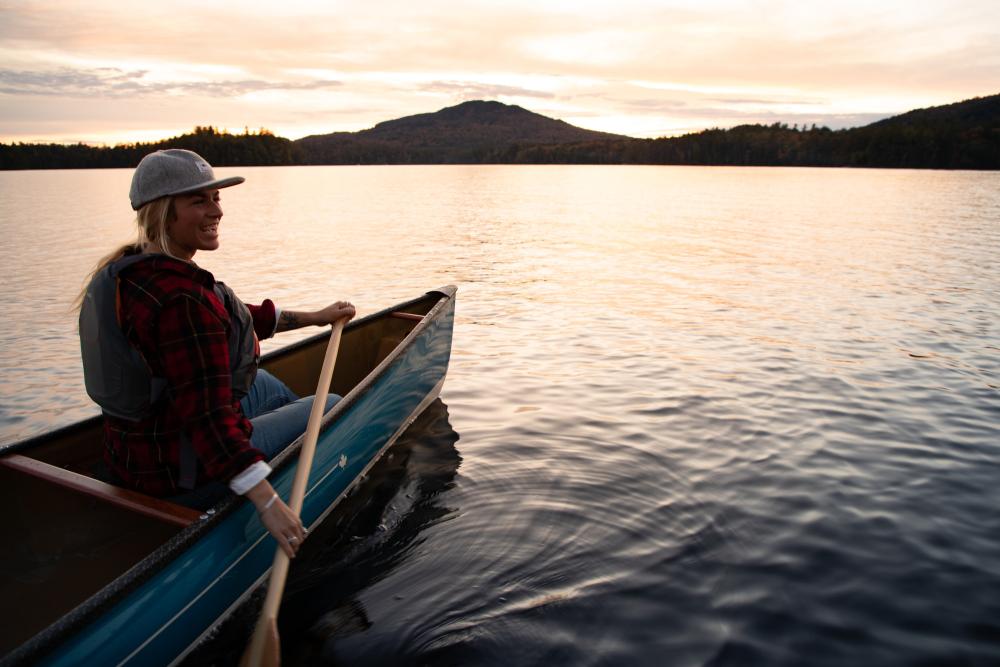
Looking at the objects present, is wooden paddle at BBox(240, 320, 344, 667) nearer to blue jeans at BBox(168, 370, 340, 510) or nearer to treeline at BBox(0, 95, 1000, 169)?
blue jeans at BBox(168, 370, 340, 510)

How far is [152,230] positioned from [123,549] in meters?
1.94

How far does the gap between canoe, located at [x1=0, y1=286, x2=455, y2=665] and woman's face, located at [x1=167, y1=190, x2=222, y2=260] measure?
1.24 m

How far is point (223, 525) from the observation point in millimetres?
3373

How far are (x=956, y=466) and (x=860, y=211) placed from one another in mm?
32579

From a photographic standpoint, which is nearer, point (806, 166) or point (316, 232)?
point (316, 232)

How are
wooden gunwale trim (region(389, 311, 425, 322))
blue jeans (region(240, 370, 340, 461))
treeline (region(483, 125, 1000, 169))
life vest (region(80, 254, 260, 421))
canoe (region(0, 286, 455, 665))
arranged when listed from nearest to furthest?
canoe (region(0, 286, 455, 665))
life vest (region(80, 254, 260, 421))
blue jeans (region(240, 370, 340, 461))
wooden gunwale trim (region(389, 311, 425, 322))
treeline (region(483, 125, 1000, 169))

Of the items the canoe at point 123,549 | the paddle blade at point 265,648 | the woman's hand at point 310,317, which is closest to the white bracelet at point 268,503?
the canoe at point 123,549

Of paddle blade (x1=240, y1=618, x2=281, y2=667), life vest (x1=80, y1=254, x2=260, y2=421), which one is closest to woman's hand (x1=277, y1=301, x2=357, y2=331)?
life vest (x1=80, y1=254, x2=260, y2=421)

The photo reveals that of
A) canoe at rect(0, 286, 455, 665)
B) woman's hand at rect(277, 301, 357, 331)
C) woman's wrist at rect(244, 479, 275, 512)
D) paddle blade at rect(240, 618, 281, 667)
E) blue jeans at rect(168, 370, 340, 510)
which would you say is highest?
woman's hand at rect(277, 301, 357, 331)

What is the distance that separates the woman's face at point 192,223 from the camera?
10.3 ft

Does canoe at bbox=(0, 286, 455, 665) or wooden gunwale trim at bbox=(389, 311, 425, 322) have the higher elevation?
wooden gunwale trim at bbox=(389, 311, 425, 322)

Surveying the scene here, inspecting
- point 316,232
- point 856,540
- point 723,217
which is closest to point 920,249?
point 723,217

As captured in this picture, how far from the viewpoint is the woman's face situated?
3.15 m

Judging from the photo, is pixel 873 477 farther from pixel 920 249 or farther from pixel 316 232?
pixel 316 232
